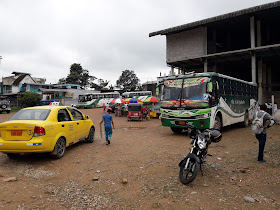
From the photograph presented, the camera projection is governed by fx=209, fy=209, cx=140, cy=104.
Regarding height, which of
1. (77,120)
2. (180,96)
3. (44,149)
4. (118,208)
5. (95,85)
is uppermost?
(95,85)

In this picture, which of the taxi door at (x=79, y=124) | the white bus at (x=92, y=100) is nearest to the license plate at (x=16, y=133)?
the taxi door at (x=79, y=124)

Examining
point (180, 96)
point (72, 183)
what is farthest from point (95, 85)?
point (72, 183)

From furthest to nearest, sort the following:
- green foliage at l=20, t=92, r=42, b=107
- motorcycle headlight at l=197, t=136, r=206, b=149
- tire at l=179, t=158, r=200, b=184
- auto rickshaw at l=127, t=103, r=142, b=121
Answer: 1. green foliage at l=20, t=92, r=42, b=107
2. auto rickshaw at l=127, t=103, r=142, b=121
3. motorcycle headlight at l=197, t=136, r=206, b=149
4. tire at l=179, t=158, r=200, b=184

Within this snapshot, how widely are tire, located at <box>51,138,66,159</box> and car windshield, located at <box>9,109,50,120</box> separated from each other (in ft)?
2.73

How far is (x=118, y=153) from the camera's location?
22.8 ft

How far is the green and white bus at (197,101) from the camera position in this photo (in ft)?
29.7

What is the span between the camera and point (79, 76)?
2547 inches

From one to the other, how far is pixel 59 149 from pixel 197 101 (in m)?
5.91

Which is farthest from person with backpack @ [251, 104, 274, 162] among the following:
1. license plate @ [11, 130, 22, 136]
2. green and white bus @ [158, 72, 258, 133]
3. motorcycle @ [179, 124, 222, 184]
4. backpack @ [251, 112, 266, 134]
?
license plate @ [11, 130, 22, 136]

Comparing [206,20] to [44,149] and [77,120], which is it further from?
[44,149]

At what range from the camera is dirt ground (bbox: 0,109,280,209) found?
3.55m

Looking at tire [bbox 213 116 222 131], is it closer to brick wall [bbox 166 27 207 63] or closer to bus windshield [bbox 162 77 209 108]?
bus windshield [bbox 162 77 209 108]

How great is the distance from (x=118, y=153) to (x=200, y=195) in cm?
364

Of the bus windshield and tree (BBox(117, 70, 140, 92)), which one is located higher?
tree (BBox(117, 70, 140, 92))
